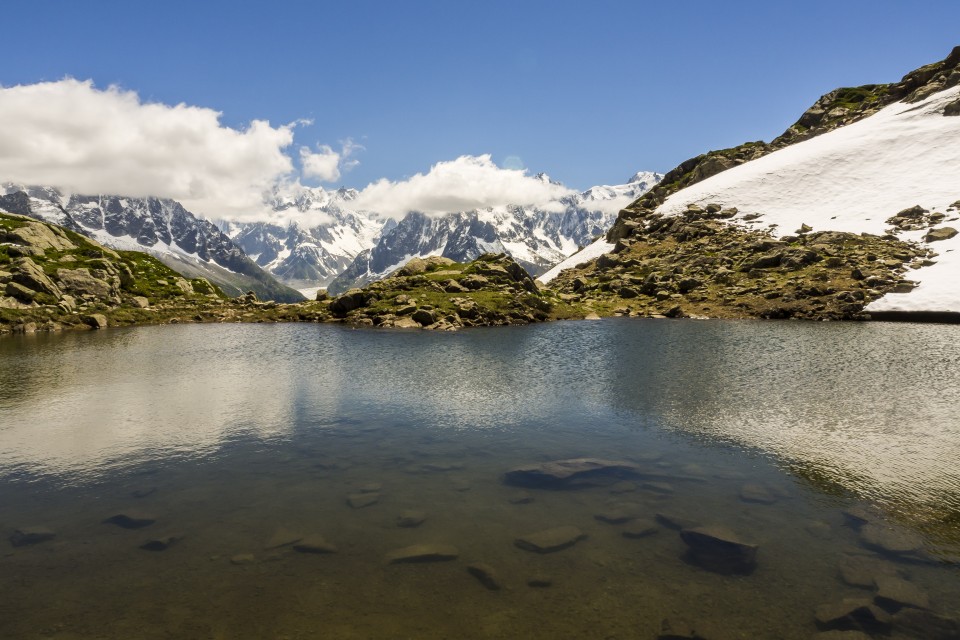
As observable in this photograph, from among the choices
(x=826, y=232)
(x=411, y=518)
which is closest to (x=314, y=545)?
(x=411, y=518)

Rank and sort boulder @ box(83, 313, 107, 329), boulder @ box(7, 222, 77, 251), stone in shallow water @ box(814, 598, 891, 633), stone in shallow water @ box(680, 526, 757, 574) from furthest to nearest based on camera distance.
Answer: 1. boulder @ box(7, 222, 77, 251)
2. boulder @ box(83, 313, 107, 329)
3. stone in shallow water @ box(680, 526, 757, 574)
4. stone in shallow water @ box(814, 598, 891, 633)

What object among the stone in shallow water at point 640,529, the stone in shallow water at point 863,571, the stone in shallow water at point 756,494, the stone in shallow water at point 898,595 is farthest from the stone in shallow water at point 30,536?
the stone in shallow water at point 898,595

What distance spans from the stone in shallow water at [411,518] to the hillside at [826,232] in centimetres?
10764

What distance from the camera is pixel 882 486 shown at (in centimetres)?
2483

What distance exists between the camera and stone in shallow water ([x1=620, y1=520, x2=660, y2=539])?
20.9 m

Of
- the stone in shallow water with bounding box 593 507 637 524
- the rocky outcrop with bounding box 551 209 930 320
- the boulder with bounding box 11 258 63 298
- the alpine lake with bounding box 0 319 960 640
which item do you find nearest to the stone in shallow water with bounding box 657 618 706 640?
the alpine lake with bounding box 0 319 960 640

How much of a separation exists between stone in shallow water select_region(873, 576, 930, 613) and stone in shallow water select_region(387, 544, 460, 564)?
46.0 ft

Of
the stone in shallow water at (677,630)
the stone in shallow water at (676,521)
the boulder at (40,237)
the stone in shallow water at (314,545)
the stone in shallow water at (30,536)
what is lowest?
the stone in shallow water at (677,630)

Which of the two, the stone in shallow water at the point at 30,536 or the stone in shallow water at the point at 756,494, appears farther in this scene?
the stone in shallow water at the point at 756,494

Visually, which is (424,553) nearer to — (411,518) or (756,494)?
(411,518)

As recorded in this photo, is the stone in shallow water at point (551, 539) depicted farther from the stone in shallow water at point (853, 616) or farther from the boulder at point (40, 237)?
the boulder at point (40, 237)

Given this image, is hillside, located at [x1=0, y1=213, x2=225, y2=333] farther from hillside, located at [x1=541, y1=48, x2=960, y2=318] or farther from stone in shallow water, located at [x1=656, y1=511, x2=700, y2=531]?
stone in shallow water, located at [x1=656, y1=511, x2=700, y2=531]

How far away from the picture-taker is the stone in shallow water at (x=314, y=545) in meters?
20.0

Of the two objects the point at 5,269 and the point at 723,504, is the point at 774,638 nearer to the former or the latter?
the point at 723,504
